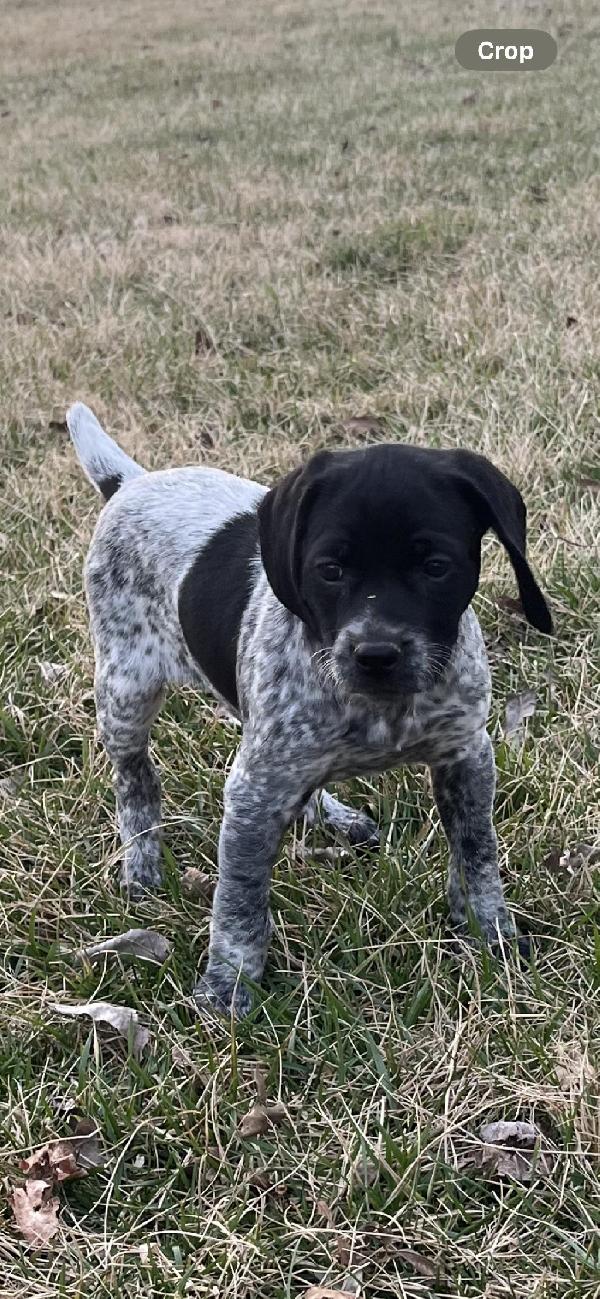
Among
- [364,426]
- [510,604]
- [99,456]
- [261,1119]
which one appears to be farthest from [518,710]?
[364,426]

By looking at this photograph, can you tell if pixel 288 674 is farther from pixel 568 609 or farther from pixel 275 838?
pixel 568 609

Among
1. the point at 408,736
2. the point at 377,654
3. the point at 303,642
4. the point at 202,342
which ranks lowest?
the point at 202,342

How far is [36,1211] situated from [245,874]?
86cm

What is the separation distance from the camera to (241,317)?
7328 millimetres

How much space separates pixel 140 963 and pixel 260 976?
0.32 m

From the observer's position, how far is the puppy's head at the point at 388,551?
2490 millimetres

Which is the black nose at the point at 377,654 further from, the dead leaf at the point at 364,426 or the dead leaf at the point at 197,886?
the dead leaf at the point at 364,426

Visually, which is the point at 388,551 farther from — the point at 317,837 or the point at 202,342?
the point at 202,342

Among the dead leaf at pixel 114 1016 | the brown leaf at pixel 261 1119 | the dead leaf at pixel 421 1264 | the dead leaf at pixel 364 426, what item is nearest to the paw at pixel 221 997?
the dead leaf at pixel 114 1016

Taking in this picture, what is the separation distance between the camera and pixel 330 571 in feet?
8.42

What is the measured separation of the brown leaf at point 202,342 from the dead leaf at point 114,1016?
469 cm

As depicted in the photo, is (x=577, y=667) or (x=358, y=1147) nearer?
(x=358, y=1147)

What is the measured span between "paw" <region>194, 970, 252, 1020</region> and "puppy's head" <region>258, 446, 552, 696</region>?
960mm

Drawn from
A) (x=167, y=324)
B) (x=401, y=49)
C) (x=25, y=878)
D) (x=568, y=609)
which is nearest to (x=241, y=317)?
(x=167, y=324)
